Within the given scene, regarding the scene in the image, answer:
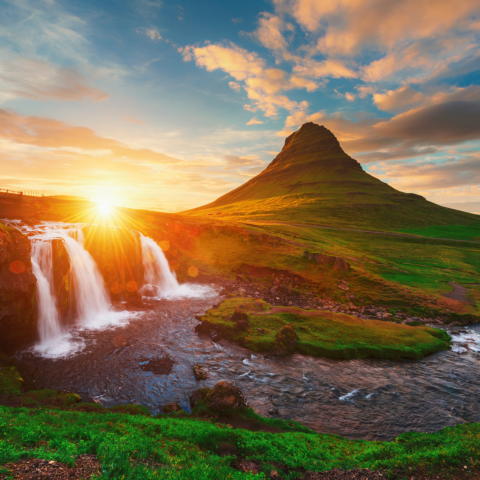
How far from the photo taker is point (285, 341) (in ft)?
100

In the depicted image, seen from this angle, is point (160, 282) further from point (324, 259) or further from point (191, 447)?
point (191, 447)

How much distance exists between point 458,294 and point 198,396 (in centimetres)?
5680

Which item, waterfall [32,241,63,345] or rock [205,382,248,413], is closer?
rock [205,382,248,413]

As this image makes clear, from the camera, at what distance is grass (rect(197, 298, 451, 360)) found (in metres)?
30.5

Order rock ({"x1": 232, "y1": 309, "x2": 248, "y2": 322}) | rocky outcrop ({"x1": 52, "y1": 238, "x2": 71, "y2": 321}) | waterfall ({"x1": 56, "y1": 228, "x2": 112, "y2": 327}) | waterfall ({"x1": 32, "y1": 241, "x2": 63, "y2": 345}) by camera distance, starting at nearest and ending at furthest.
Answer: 1. waterfall ({"x1": 32, "y1": 241, "x2": 63, "y2": 345})
2. rocky outcrop ({"x1": 52, "y1": 238, "x2": 71, "y2": 321})
3. rock ({"x1": 232, "y1": 309, "x2": 248, "y2": 322})
4. waterfall ({"x1": 56, "y1": 228, "x2": 112, "y2": 327})

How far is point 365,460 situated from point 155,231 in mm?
68750

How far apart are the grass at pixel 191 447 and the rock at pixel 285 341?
482 inches

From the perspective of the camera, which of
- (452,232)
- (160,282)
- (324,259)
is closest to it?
(160,282)

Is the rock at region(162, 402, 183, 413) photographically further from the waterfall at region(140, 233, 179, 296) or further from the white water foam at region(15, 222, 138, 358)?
the waterfall at region(140, 233, 179, 296)

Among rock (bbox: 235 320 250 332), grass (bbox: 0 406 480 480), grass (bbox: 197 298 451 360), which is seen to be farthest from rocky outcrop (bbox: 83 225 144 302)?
grass (bbox: 0 406 480 480)

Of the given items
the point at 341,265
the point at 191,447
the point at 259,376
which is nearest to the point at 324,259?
the point at 341,265

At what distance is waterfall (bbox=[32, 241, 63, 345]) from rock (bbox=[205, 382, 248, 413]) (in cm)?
2183

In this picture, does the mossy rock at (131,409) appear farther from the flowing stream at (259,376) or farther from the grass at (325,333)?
the grass at (325,333)

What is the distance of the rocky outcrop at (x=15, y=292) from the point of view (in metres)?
27.4
